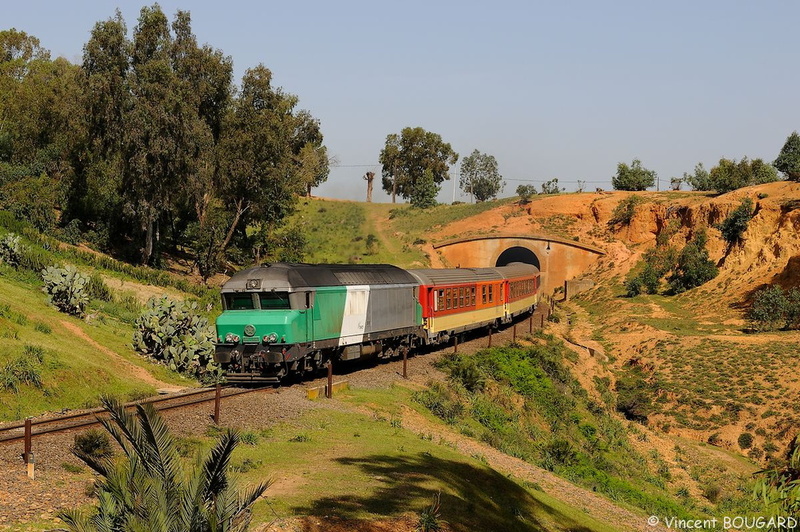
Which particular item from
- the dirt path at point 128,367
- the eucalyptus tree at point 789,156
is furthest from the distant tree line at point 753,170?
the dirt path at point 128,367

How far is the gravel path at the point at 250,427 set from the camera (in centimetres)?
1159

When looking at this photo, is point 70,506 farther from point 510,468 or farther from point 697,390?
point 697,390

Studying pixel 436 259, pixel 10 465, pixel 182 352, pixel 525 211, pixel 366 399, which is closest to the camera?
pixel 10 465

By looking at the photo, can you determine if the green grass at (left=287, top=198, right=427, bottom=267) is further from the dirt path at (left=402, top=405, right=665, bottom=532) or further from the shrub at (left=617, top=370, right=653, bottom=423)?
the dirt path at (left=402, top=405, right=665, bottom=532)

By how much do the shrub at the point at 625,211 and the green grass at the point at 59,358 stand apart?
196 ft

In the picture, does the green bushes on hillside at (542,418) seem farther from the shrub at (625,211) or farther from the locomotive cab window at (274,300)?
the shrub at (625,211)

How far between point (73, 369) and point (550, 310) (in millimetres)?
45461

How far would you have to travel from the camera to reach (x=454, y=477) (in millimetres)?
16109

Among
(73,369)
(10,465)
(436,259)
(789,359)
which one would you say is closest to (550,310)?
(436,259)

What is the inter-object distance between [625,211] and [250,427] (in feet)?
223

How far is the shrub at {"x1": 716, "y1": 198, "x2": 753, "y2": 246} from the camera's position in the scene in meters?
63.1

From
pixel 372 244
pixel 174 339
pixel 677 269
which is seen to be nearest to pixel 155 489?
pixel 174 339

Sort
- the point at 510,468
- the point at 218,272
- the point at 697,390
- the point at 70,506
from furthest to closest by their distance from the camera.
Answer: the point at 218,272
the point at 697,390
the point at 510,468
the point at 70,506

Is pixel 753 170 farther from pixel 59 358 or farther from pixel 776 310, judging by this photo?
pixel 59 358
